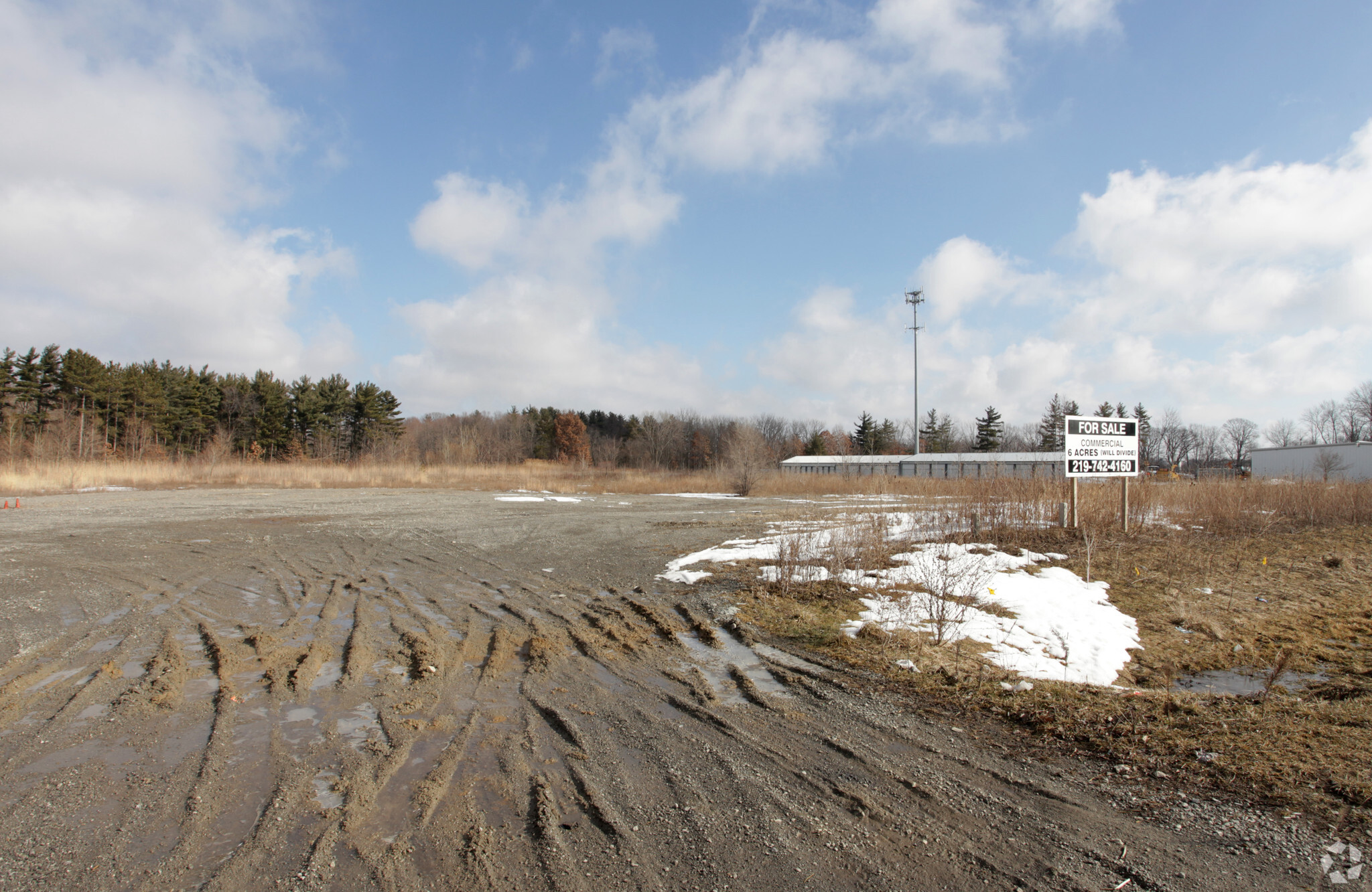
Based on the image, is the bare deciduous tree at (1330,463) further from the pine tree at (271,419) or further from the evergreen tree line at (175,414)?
the pine tree at (271,419)

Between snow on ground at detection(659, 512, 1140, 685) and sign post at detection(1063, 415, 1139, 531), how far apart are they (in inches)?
113

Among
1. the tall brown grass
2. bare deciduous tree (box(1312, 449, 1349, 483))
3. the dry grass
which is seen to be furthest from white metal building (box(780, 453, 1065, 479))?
bare deciduous tree (box(1312, 449, 1349, 483))

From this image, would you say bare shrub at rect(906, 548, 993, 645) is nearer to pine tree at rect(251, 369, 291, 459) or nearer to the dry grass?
the dry grass

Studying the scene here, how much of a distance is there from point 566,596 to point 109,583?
683cm

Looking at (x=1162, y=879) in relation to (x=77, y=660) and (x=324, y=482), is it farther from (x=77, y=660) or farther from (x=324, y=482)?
(x=324, y=482)

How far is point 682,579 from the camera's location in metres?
10.7

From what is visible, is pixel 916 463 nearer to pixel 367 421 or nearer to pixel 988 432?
pixel 988 432

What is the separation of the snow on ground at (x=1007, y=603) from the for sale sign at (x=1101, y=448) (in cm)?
299

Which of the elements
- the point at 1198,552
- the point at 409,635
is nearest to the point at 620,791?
the point at 409,635

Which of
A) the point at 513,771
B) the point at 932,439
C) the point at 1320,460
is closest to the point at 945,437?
the point at 932,439

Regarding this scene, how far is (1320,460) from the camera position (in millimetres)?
40156

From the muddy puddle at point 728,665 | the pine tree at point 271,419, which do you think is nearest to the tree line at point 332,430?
the pine tree at point 271,419

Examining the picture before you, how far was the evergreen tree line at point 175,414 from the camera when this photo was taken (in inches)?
1836

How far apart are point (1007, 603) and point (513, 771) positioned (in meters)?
7.32
